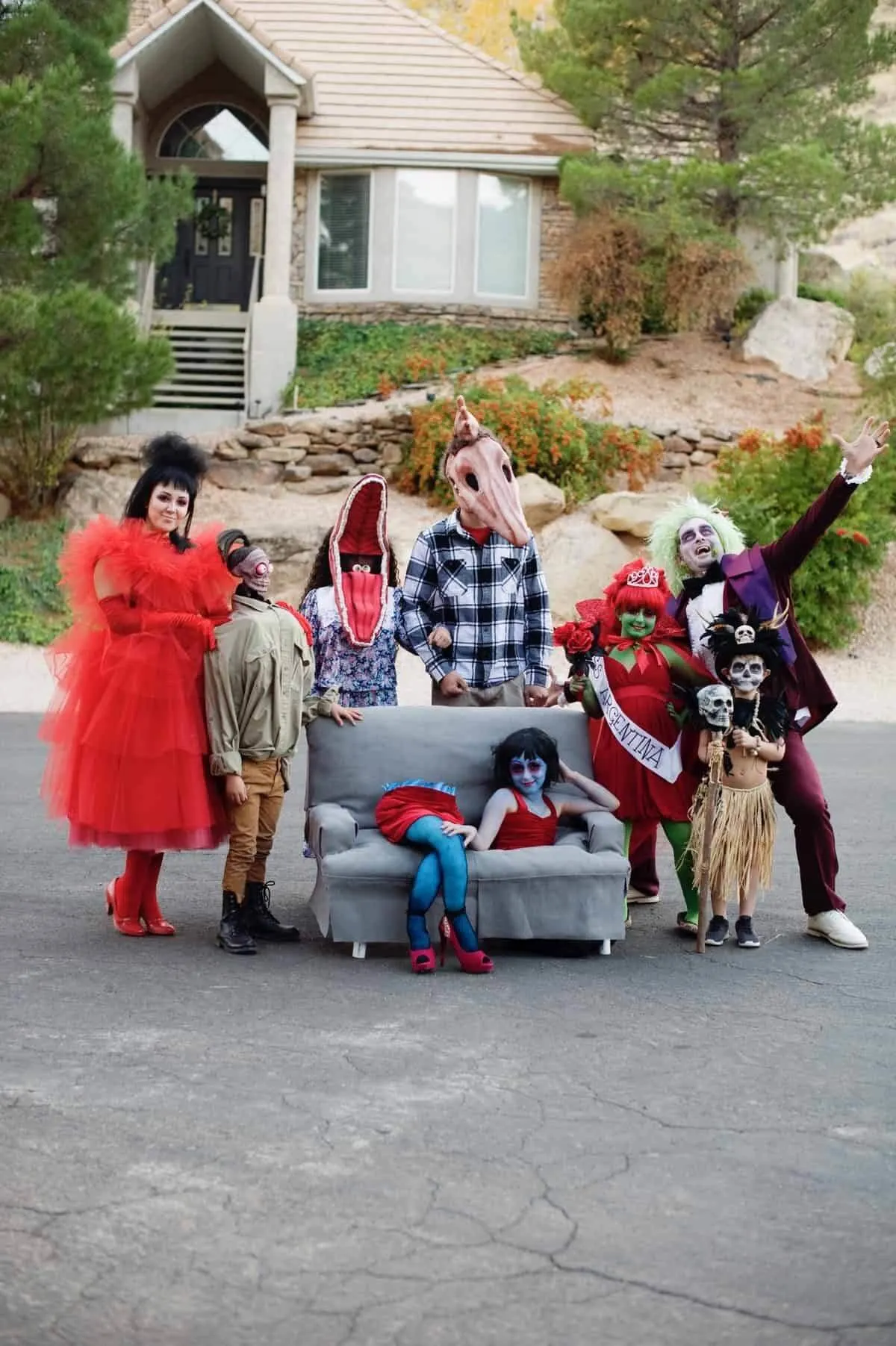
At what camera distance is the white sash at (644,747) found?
6883 millimetres

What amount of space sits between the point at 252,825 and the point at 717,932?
1.94 metres

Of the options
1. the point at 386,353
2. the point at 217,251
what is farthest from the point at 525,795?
the point at 217,251

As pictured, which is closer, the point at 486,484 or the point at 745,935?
the point at 745,935

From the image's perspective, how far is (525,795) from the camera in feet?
22.1

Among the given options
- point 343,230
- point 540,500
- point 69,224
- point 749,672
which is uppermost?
point 343,230

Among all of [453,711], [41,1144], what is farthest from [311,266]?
[41,1144]

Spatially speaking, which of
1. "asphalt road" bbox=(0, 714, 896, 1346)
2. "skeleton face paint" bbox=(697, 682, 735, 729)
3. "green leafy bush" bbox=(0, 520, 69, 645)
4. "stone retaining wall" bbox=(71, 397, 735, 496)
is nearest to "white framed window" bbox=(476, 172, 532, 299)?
"stone retaining wall" bbox=(71, 397, 735, 496)

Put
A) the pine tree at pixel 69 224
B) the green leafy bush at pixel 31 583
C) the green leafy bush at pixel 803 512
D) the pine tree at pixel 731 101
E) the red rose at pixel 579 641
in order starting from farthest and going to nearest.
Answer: the pine tree at pixel 731 101, the green leafy bush at pixel 803 512, the green leafy bush at pixel 31 583, the pine tree at pixel 69 224, the red rose at pixel 579 641

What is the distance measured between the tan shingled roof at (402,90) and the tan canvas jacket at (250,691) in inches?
815

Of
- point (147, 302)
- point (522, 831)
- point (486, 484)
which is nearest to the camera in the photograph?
point (522, 831)

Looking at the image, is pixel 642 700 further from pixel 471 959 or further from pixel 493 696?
pixel 471 959

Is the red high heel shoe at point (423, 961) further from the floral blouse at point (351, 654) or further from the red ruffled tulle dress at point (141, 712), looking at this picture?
the floral blouse at point (351, 654)

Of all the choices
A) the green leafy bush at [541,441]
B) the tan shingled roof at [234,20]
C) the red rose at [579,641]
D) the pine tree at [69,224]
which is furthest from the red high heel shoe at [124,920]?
the tan shingled roof at [234,20]

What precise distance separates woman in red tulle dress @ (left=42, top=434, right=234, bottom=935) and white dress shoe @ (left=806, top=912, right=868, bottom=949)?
2.48 metres
